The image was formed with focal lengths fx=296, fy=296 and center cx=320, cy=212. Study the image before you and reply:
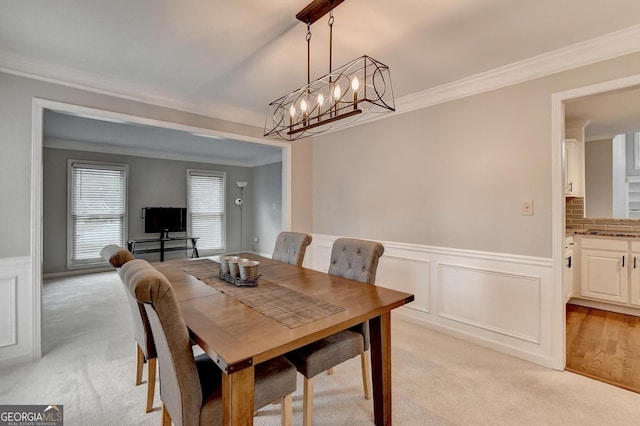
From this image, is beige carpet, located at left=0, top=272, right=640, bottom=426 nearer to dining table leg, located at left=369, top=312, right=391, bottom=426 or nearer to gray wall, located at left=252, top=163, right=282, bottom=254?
dining table leg, located at left=369, top=312, right=391, bottom=426

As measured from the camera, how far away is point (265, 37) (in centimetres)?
210

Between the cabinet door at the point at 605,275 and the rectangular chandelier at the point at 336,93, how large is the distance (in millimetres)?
3146

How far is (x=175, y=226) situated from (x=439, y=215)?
18.2 feet

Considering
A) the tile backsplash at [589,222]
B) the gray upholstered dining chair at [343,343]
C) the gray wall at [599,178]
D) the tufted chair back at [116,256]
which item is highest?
the gray wall at [599,178]

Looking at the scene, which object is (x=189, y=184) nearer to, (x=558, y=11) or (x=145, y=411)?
(x=145, y=411)

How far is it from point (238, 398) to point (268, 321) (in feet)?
1.10

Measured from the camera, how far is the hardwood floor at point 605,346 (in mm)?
2232

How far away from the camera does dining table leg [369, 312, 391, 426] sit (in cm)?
168

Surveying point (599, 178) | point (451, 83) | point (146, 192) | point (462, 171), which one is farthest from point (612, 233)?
point (146, 192)

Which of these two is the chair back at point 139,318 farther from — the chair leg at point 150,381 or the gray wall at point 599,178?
the gray wall at point 599,178

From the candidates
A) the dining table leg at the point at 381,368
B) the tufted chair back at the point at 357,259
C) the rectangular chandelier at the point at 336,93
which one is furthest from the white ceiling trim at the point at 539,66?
the dining table leg at the point at 381,368

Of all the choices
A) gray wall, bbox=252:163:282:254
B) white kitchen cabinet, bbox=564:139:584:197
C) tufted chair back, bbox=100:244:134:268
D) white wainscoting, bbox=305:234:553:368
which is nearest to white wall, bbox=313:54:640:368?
white wainscoting, bbox=305:234:553:368

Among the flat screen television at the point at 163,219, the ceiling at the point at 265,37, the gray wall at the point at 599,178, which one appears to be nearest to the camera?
the ceiling at the point at 265,37

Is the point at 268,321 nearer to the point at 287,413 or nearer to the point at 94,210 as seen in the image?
the point at 287,413
